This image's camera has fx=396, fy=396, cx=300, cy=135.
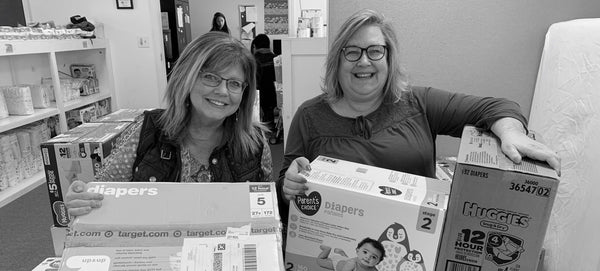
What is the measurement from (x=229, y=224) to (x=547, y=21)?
172 cm

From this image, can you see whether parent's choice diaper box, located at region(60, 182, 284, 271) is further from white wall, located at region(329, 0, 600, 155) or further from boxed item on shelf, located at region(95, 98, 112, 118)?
boxed item on shelf, located at region(95, 98, 112, 118)

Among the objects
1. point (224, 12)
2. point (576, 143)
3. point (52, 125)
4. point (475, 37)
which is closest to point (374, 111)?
point (576, 143)

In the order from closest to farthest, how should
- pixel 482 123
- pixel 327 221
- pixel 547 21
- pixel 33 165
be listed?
pixel 327 221 < pixel 482 123 < pixel 547 21 < pixel 33 165

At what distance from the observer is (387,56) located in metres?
1.29

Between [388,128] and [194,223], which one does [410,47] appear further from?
[194,223]

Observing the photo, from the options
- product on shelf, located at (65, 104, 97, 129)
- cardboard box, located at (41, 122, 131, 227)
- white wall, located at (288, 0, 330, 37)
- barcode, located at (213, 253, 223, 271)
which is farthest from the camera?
white wall, located at (288, 0, 330, 37)

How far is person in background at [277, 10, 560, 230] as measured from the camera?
1241mm

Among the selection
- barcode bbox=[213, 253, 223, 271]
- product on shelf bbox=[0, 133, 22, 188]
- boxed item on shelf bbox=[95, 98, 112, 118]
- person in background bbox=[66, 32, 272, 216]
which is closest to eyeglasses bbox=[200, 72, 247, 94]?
person in background bbox=[66, 32, 272, 216]

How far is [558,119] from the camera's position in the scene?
4.29ft

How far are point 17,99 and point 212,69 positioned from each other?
272cm

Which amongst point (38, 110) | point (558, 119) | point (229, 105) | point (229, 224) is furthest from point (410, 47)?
point (38, 110)

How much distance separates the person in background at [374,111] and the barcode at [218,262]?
0.42 metres

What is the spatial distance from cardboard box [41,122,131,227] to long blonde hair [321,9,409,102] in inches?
34.2

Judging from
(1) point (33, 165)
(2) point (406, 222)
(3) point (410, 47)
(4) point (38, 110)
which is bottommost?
(1) point (33, 165)
